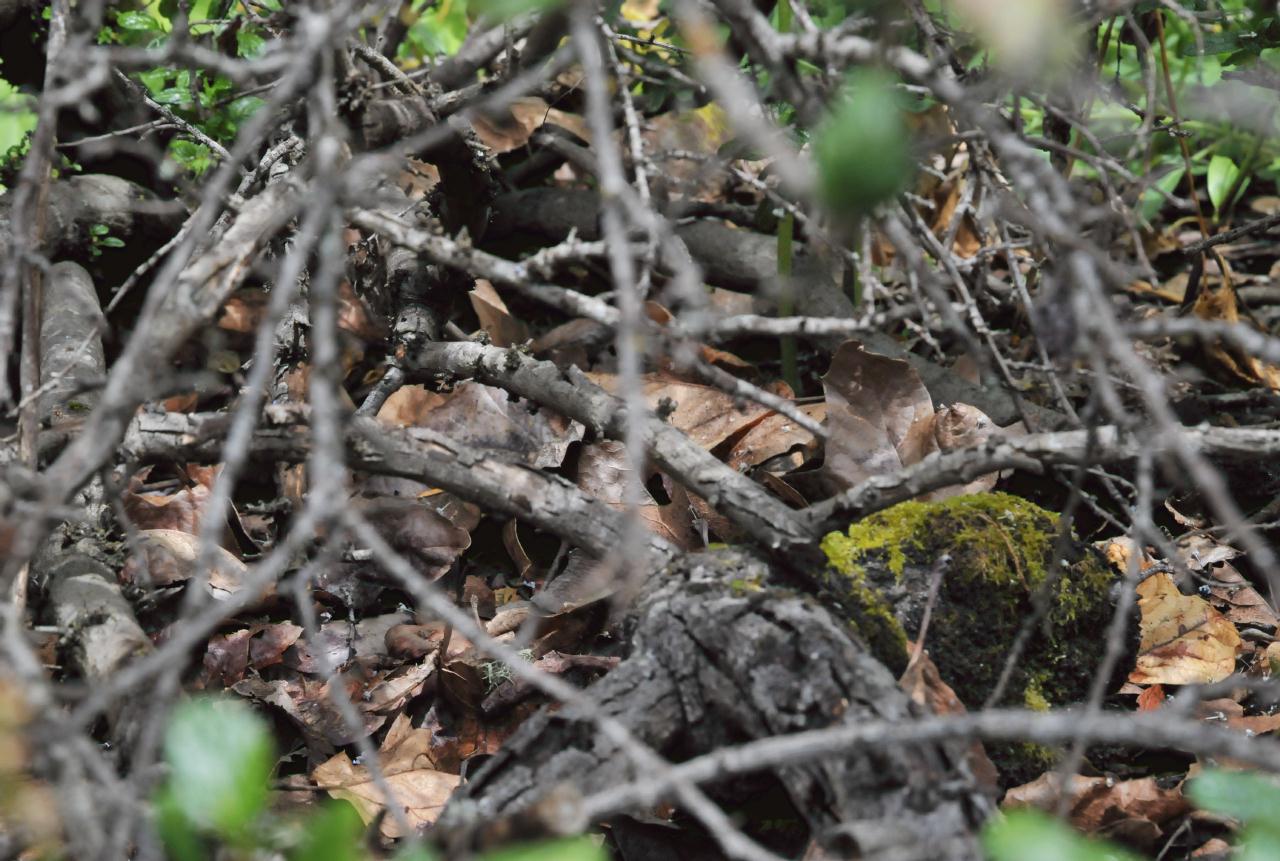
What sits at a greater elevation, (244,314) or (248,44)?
(248,44)

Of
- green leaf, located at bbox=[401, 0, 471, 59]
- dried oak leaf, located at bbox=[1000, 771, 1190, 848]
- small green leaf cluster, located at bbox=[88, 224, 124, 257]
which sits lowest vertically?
dried oak leaf, located at bbox=[1000, 771, 1190, 848]

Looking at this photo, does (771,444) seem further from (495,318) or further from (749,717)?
(749,717)

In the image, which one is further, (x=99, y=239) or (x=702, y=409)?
(x=99, y=239)

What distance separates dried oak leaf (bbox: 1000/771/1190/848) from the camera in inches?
78.1

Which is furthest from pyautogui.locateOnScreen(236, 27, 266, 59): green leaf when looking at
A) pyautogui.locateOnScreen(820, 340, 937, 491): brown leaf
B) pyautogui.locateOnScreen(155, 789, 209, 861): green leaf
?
pyautogui.locateOnScreen(155, 789, 209, 861): green leaf

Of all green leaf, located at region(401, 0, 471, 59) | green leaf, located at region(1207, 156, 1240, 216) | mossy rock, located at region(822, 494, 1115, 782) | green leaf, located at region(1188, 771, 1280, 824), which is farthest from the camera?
green leaf, located at region(401, 0, 471, 59)

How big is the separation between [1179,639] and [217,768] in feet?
7.08

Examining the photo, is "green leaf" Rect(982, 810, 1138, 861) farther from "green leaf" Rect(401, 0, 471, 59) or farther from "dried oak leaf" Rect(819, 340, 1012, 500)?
"green leaf" Rect(401, 0, 471, 59)

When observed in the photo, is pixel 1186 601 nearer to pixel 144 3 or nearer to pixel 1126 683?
pixel 1126 683

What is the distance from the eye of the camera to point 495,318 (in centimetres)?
346

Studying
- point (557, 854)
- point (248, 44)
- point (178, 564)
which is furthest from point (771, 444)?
point (248, 44)

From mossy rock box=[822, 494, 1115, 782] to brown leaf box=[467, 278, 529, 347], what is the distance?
5.12 ft

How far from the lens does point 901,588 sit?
7.11ft

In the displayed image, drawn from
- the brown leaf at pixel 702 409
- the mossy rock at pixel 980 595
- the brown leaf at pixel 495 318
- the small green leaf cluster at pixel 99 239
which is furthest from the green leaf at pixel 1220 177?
the small green leaf cluster at pixel 99 239
